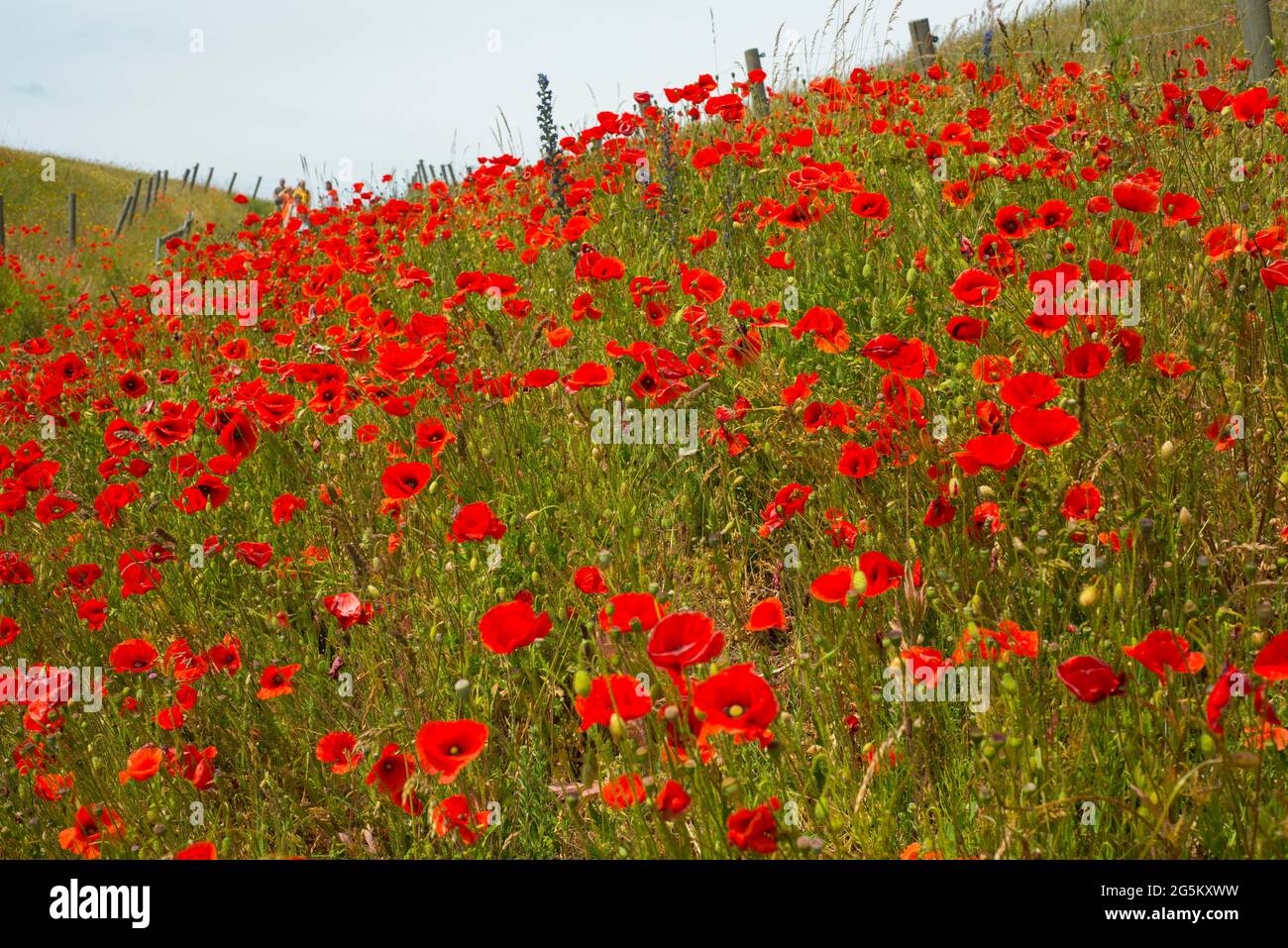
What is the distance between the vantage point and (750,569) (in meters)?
2.72

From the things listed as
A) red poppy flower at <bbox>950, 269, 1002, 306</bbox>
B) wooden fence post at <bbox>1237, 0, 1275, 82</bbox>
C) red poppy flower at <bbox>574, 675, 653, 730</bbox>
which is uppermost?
wooden fence post at <bbox>1237, 0, 1275, 82</bbox>

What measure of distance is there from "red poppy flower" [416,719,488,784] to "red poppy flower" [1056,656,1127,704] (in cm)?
88

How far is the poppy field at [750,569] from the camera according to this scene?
56.9 inches

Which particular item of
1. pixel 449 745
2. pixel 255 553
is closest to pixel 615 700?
pixel 449 745

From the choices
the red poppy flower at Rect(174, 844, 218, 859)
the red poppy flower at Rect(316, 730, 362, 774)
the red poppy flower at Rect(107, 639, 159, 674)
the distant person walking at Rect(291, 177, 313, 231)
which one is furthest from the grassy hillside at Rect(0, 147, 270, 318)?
the red poppy flower at Rect(174, 844, 218, 859)

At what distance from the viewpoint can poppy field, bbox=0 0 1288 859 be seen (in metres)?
1.44

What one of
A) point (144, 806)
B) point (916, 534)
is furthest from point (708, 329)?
point (144, 806)

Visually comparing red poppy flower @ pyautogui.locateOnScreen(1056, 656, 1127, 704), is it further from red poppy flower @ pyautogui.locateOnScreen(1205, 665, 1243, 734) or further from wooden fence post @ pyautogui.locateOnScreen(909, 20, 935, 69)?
wooden fence post @ pyautogui.locateOnScreen(909, 20, 935, 69)

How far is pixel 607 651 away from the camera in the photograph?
1.41 metres

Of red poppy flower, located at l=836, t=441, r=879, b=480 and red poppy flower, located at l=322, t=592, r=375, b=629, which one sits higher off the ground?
red poppy flower, located at l=836, t=441, r=879, b=480

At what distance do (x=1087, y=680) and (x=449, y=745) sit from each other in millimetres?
978

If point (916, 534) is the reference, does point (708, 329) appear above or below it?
above
